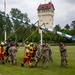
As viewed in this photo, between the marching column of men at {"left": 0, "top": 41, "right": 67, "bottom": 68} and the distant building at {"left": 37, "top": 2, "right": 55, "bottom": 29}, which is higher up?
the distant building at {"left": 37, "top": 2, "right": 55, "bottom": 29}

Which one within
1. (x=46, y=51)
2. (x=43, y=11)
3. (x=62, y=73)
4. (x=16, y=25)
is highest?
(x=43, y=11)

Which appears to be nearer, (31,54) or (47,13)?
(31,54)

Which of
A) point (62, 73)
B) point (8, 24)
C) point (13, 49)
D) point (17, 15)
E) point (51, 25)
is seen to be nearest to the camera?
point (62, 73)

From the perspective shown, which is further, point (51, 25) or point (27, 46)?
point (51, 25)

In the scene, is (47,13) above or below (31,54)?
above

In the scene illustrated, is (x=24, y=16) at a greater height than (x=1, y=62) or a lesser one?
greater

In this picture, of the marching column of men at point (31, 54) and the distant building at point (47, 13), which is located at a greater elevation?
the distant building at point (47, 13)

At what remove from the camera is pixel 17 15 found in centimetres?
7556

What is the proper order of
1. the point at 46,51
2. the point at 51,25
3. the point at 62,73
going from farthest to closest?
1. the point at 51,25
2. the point at 46,51
3. the point at 62,73

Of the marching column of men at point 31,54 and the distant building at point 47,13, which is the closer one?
the marching column of men at point 31,54

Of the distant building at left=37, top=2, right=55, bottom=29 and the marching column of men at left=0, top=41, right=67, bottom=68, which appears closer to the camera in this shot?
the marching column of men at left=0, top=41, right=67, bottom=68

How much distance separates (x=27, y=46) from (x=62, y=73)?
4304 mm

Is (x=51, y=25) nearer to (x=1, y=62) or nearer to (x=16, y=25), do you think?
(x=16, y=25)

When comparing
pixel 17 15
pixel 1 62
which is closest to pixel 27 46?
pixel 1 62
